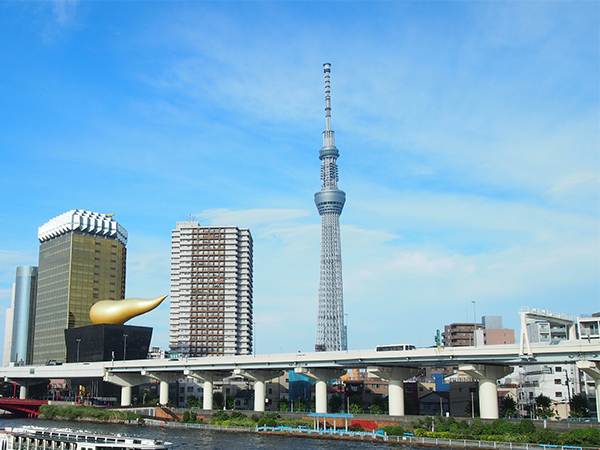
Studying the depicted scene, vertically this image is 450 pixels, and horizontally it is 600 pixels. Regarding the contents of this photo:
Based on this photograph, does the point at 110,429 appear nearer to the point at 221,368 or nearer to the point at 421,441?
the point at 221,368

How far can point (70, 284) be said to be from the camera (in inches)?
7298

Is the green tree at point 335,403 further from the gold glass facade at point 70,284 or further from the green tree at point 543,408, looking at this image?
the gold glass facade at point 70,284

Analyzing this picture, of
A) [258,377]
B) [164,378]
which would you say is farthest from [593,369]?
[164,378]

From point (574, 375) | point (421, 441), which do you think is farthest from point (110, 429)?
point (574, 375)

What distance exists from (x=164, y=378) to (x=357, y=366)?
40406 millimetres

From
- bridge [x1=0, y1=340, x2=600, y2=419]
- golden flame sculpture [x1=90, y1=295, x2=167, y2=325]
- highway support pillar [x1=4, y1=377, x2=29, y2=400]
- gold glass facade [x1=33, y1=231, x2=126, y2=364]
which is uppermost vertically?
gold glass facade [x1=33, y1=231, x2=126, y2=364]

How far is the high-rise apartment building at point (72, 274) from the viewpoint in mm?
186000

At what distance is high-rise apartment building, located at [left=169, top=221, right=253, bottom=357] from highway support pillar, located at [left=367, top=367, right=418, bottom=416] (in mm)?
103726

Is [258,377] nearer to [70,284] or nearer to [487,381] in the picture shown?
[487,381]

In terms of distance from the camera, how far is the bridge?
73.6m

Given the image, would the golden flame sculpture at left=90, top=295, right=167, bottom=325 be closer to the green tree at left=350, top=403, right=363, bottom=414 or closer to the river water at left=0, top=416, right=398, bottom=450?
the river water at left=0, top=416, right=398, bottom=450

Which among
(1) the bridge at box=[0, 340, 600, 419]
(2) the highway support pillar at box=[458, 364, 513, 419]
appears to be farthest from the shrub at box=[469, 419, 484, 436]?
(2) the highway support pillar at box=[458, 364, 513, 419]

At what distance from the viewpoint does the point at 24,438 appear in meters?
59.4

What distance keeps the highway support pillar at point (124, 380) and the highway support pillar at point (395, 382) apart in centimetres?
5093
